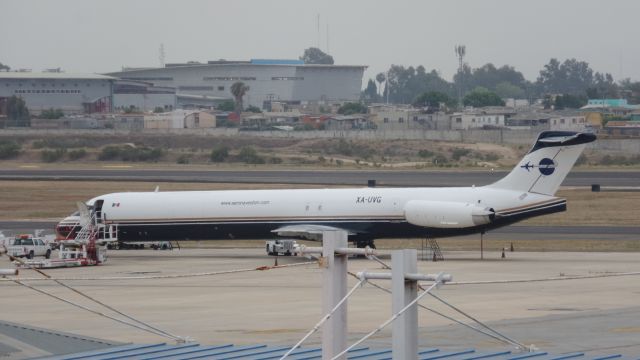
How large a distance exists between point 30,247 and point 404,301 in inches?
1979

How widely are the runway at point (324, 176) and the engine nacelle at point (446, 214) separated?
39280mm

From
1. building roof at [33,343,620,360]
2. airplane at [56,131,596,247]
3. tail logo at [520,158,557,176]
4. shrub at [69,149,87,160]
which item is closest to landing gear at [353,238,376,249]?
airplane at [56,131,596,247]

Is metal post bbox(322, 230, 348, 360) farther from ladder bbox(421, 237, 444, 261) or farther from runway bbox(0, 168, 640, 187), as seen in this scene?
runway bbox(0, 168, 640, 187)

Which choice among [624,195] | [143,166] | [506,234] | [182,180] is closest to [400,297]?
[506,234]

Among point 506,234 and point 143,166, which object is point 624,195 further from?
point 143,166

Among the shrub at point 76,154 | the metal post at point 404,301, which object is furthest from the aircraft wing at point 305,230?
the shrub at point 76,154

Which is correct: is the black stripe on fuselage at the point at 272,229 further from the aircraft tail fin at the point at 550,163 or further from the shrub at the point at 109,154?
the shrub at the point at 109,154

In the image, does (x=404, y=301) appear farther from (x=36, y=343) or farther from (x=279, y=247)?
(x=279, y=247)

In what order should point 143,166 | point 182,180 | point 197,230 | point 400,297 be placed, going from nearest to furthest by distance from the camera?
point 400,297 → point 197,230 → point 182,180 → point 143,166

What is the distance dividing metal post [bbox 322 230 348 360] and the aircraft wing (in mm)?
43567

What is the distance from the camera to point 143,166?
470 feet

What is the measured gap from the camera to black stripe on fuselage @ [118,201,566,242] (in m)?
61.9

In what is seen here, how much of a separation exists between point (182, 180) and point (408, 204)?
51.5 m

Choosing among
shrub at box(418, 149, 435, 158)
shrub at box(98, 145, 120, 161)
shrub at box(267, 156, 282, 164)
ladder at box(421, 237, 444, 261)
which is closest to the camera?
ladder at box(421, 237, 444, 261)
